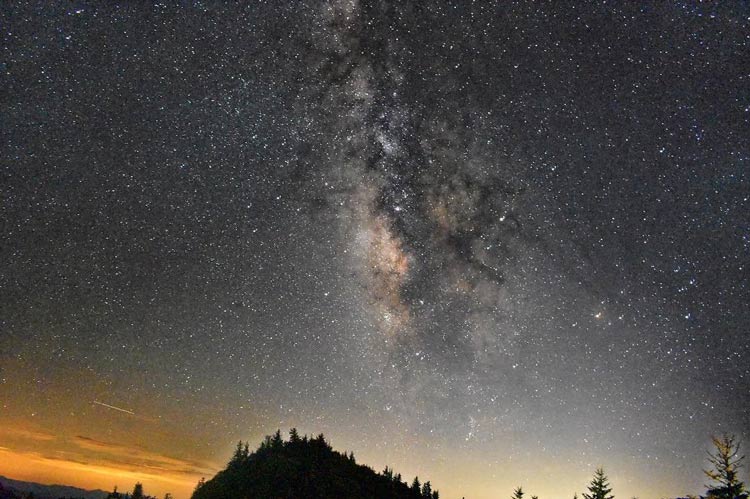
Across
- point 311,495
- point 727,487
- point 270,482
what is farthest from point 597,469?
point 270,482

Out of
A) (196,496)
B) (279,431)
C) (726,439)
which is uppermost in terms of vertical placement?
(279,431)

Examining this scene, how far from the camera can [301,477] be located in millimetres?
57000

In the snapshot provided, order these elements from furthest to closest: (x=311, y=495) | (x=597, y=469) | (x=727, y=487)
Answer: (x=311, y=495) → (x=597, y=469) → (x=727, y=487)

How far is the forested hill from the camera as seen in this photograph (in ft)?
178

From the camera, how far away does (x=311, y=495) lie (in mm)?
52469

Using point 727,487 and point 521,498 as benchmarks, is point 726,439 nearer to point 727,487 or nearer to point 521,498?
point 727,487

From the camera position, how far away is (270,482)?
55.6 m

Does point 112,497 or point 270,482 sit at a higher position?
point 270,482

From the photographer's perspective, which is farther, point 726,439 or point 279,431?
point 279,431

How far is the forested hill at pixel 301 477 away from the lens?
54.3 m

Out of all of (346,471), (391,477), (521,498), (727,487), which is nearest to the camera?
(727,487)

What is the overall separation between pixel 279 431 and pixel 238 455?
8.73 m

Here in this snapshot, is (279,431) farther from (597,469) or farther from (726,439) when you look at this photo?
(726,439)

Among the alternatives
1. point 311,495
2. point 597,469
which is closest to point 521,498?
point 597,469
